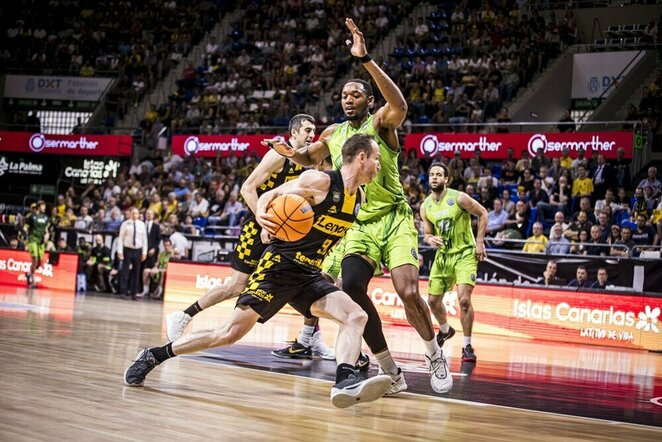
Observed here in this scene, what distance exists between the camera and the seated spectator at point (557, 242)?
647 inches

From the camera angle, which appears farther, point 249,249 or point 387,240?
point 249,249

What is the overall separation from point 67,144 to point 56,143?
0.48 meters

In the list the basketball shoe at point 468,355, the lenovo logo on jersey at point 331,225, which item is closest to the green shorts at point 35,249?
the basketball shoe at point 468,355

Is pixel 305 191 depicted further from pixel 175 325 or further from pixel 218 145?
pixel 218 145

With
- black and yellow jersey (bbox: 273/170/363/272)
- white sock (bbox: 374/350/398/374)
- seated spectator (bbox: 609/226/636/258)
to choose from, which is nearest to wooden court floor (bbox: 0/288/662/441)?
white sock (bbox: 374/350/398/374)

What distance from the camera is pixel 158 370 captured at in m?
7.71

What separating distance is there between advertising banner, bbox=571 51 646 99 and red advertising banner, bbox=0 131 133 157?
47.3ft

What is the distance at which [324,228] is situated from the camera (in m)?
6.34

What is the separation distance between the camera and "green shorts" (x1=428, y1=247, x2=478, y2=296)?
35.8 ft

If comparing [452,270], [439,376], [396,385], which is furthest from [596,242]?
[396,385]

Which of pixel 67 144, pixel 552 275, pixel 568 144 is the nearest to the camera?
pixel 552 275

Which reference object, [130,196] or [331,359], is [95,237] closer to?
[130,196]

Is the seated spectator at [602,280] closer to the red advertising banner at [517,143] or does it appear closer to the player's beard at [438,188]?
the red advertising banner at [517,143]

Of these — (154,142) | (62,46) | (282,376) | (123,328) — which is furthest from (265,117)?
(282,376)
